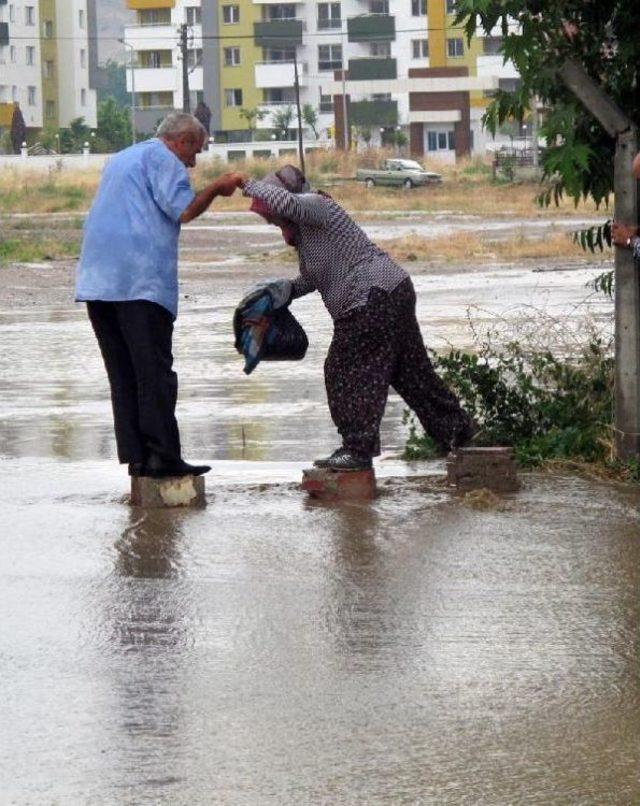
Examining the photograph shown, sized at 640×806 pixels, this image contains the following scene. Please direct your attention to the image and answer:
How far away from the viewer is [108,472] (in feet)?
33.1

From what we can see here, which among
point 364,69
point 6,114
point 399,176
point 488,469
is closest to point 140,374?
point 488,469

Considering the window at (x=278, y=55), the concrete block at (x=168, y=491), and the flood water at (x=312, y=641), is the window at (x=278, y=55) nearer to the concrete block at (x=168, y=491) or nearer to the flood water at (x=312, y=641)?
the flood water at (x=312, y=641)

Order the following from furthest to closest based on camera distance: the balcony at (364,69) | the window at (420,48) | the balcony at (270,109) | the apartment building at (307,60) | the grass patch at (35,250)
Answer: the balcony at (270,109) → the balcony at (364,69) → the window at (420,48) → the apartment building at (307,60) → the grass patch at (35,250)

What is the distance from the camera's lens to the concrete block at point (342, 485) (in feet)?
29.0

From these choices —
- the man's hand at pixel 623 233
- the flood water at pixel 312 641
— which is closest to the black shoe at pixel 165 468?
the flood water at pixel 312 641

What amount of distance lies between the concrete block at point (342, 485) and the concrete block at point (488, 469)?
0.43 m

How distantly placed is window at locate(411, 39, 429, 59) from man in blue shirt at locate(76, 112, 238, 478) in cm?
11492

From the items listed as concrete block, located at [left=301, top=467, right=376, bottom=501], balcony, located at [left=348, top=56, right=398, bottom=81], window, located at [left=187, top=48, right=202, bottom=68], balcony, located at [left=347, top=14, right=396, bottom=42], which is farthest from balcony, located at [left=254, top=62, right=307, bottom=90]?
concrete block, located at [left=301, top=467, right=376, bottom=501]

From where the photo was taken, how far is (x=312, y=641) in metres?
6.20

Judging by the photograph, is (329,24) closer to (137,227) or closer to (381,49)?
(381,49)

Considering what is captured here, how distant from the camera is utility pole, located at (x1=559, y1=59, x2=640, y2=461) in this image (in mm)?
9008

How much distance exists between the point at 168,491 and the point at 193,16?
12435cm

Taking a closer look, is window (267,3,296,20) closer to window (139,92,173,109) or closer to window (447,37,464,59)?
window (139,92,173,109)

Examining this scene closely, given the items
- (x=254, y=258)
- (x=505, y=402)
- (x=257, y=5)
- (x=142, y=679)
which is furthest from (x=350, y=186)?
(x=142, y=679)
